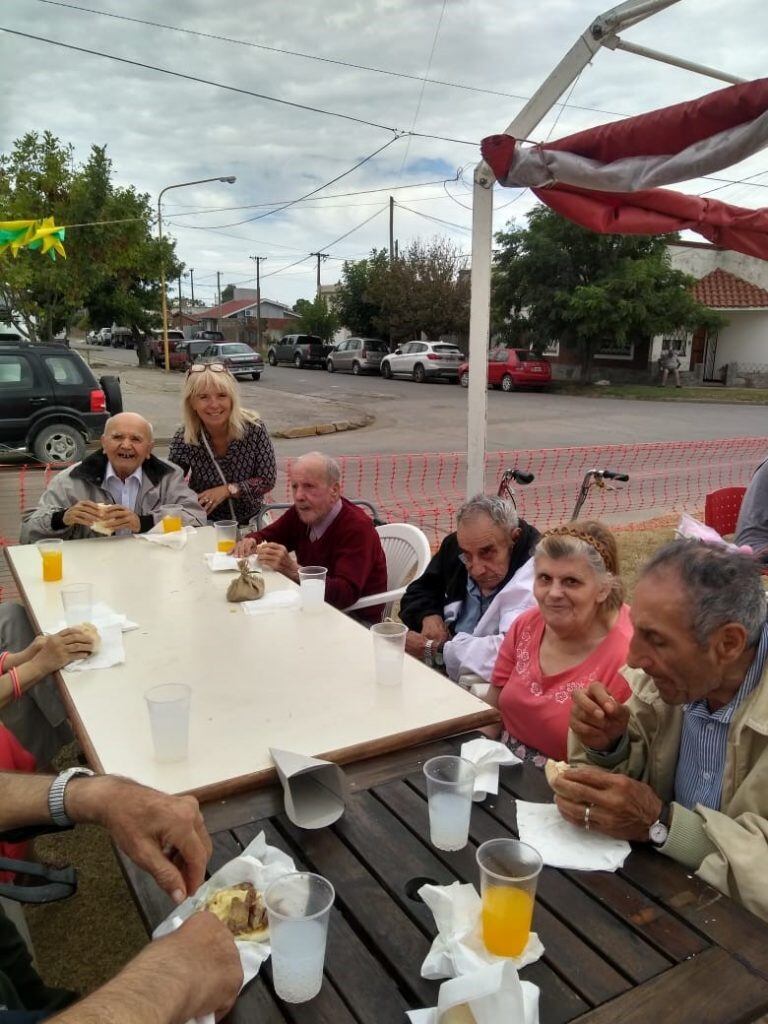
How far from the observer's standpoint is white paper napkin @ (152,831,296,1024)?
125 cm

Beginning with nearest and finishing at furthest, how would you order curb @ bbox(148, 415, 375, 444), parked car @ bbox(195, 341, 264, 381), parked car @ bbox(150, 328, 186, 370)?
curb @ bbox(148, 415, 375, 444) → parked car @ bbox(195, 341, 264, 381) → parked car @ bbox(150, 328, 186, 370)

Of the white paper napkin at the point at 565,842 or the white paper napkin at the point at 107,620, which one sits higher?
the white paper napkin at the point at 107,620

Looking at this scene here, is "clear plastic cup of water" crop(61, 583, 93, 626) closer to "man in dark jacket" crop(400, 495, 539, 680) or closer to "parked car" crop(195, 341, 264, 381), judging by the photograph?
"man in dark jacket" crop(400, 495, 539, 680)

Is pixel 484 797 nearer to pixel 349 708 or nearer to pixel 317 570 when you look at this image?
pixel 349 708

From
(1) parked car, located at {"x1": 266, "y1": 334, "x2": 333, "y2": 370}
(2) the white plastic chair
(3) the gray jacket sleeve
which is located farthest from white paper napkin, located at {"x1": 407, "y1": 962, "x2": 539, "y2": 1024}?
(1) parked car, located at {"x1": 266, "y1": 334, "x2": 333, "y2": 370}

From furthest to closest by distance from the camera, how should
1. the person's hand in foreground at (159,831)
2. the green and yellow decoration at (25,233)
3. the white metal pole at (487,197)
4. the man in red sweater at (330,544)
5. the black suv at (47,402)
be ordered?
1. the black suv at (47,402)
2. the green and yellow decoration at (25,233)
3. the white metal pole at (487,197)
4. the man in red sweater at (330,544)
5. the person's hand in foreground at (159,831)

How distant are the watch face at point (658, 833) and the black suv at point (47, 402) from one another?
1029 cm

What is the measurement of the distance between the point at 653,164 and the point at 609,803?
305cm

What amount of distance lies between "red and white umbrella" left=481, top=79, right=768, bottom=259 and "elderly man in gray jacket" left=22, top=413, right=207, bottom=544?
247 centimetres

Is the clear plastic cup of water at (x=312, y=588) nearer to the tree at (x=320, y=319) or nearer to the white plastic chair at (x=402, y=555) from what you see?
the white plastic chair at (x=402, y=555)

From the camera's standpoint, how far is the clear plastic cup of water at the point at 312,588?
108 inches

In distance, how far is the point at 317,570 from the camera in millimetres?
2770

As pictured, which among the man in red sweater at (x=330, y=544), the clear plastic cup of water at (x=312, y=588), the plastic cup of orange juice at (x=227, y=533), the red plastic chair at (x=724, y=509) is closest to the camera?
the clear plastic cup of water at (x=312, y=588)

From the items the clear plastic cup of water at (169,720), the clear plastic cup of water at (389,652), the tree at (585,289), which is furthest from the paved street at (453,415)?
the clear plastic cup of water at (169,720)
